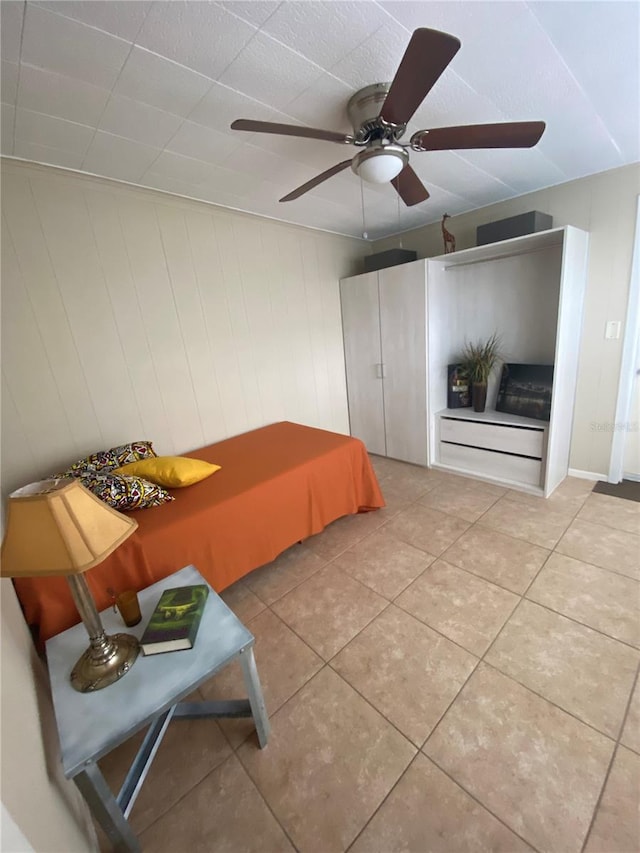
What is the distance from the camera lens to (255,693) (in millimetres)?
1167

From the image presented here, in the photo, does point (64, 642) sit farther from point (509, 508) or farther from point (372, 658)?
point (509, 508)

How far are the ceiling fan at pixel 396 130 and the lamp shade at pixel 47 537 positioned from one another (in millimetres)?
1391

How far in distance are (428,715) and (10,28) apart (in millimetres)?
2735

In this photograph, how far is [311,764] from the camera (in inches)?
45.7

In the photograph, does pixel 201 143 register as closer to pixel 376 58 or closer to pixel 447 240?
pixel 376 58

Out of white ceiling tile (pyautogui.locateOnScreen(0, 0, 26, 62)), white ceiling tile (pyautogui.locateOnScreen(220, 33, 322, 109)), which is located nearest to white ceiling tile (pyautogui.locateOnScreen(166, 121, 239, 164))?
white ceiling tile (pyautogui.locateOnScreen(220, 33, 322, 109))

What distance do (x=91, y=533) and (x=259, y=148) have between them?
6.43 feet

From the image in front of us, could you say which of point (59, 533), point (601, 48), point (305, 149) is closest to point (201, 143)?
point (305, 149)

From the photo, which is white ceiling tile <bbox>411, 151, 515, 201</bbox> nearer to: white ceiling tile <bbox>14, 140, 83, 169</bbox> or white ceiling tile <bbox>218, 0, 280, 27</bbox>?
white ceiling tile <bbox>218, 0, 280, 27</bbox>

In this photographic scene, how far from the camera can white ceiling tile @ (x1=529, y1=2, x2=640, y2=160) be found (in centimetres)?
111

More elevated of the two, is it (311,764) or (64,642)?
(64,642)

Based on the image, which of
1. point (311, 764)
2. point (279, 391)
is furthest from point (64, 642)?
point (279, 391)

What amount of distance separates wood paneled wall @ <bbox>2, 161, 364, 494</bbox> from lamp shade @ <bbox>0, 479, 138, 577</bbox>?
4.64ft

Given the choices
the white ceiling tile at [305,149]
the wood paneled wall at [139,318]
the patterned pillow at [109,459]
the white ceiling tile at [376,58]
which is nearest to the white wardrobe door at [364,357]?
the wood paneled wall at [139,318]
